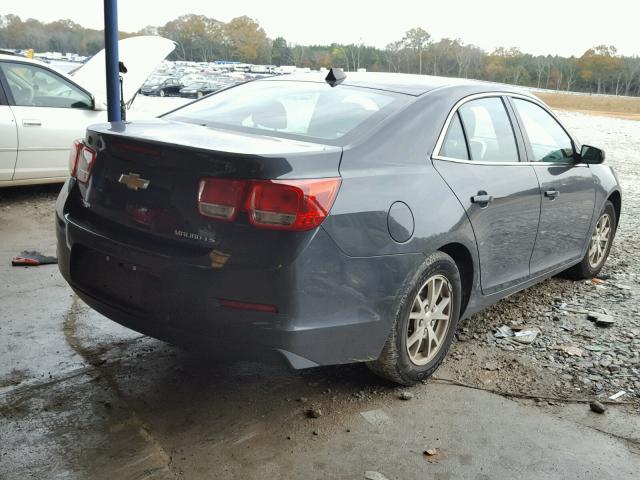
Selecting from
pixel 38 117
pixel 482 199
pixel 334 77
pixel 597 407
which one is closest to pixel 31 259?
pixel 38 117

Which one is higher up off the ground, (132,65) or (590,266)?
(132,65)

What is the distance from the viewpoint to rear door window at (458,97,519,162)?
3.78 m

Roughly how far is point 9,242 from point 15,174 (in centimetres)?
165

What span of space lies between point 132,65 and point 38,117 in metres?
1.64

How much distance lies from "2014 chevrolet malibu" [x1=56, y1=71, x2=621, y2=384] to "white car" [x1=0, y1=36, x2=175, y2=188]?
13.2 ft

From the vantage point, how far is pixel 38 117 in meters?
7.41

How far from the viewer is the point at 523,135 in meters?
4.30

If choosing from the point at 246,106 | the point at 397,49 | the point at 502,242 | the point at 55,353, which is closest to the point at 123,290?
the point at 55,353

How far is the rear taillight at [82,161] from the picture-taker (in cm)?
315

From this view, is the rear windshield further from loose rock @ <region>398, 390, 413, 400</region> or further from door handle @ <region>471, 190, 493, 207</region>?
loose rock @ <region>398, 390, 413, 400</region>

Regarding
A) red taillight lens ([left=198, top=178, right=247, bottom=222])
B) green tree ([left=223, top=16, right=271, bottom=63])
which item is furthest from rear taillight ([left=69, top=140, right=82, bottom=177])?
green tree ([left=223, top=16, right=271, bottom=63])

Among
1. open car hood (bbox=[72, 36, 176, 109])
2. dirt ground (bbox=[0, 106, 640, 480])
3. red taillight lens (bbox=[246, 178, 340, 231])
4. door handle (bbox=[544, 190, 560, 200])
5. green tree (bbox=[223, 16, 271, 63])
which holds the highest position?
green tree (bbox=[223, 16, 271, 63])

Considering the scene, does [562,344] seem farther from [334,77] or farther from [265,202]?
[265,202]

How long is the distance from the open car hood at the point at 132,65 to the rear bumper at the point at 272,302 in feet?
19.6
